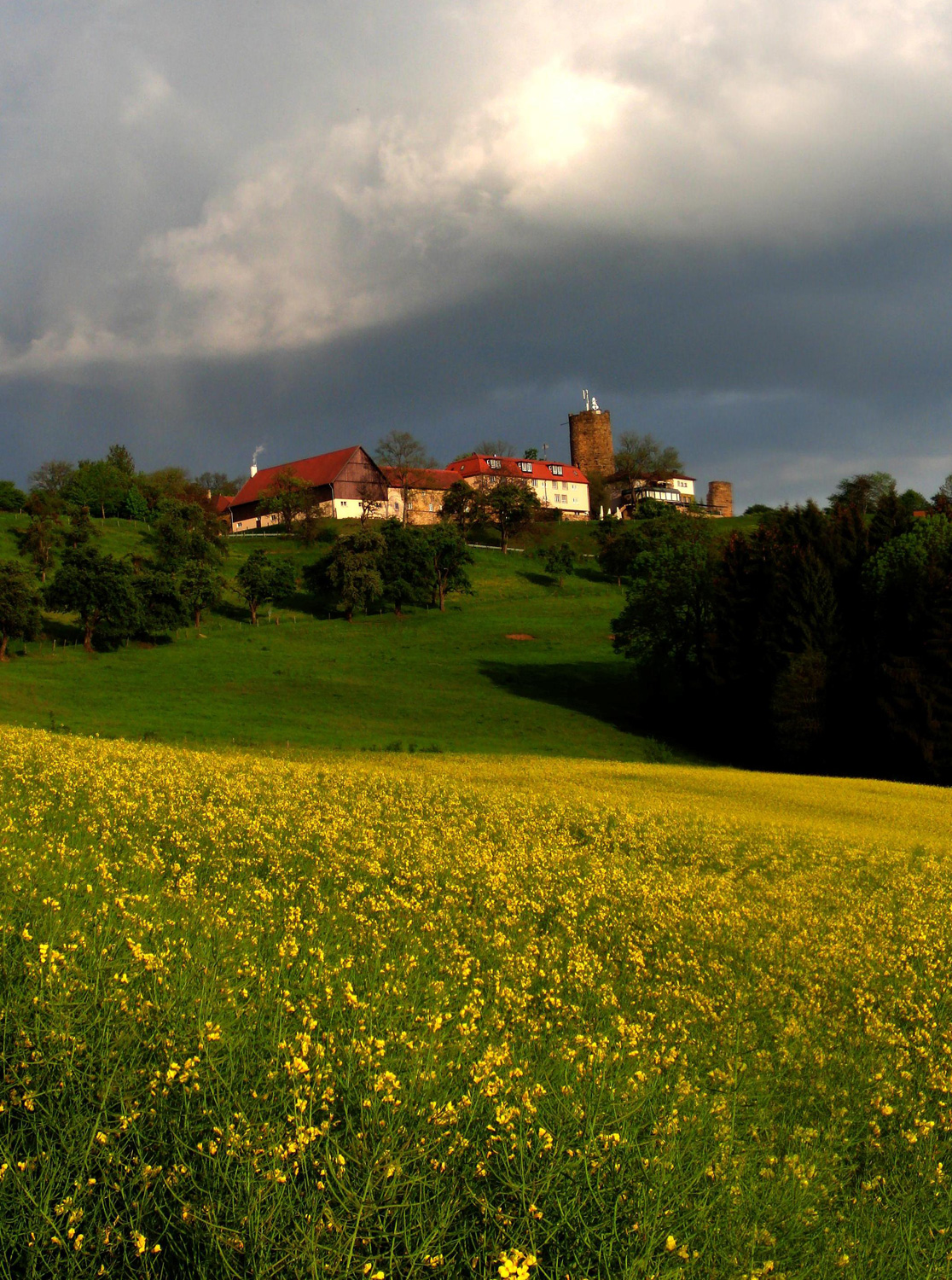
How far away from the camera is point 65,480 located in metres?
146

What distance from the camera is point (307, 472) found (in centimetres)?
15212

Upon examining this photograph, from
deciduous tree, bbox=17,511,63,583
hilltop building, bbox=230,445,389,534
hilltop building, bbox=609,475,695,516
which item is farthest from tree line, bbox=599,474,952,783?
hilltop building, bbox=609,475,695,516

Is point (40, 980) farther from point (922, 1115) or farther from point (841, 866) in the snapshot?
point (841, 866)

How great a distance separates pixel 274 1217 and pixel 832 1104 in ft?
17.5

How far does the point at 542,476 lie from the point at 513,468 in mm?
7944

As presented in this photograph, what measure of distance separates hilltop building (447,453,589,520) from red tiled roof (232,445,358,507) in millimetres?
23186

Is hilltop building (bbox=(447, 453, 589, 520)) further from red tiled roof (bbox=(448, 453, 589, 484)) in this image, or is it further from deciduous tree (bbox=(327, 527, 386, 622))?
deciduous tree (bbox=(327, 527, 386, 622))

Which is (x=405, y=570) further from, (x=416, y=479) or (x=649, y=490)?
(x=649, y=490)

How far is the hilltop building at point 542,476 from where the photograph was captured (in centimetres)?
16588

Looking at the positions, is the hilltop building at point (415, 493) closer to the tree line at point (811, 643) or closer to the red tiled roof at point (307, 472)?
the red tiled roof at point (307, 472)

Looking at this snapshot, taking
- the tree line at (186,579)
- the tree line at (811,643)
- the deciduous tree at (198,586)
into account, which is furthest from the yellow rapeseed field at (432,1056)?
the deciduous tree at (198,586)

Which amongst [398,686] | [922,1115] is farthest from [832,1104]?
[398,686]

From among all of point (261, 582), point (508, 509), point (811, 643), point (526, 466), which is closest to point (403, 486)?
point (508, 509)

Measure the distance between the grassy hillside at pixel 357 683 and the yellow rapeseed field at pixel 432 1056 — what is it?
83.7 feet
